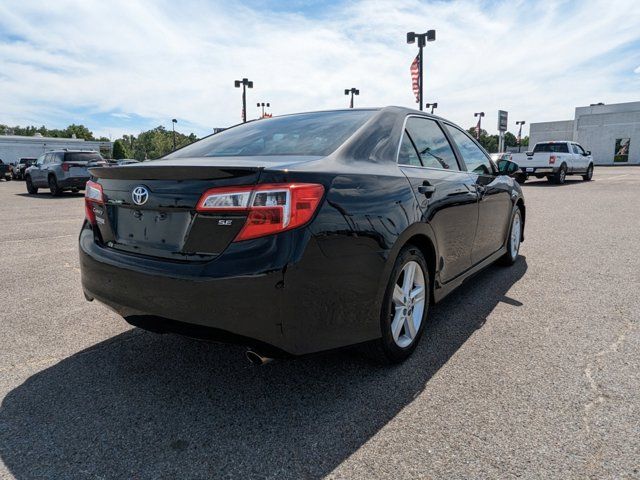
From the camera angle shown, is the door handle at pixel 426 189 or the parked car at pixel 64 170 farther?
the parked car at pixel 64 170

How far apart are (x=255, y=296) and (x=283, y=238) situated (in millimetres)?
280

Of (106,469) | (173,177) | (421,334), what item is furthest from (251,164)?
(421,334)

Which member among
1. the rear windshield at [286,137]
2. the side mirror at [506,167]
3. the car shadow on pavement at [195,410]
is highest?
the rear windshield at [286,137]

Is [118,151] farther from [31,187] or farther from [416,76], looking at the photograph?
[416,76]

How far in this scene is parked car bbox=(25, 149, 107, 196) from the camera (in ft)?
52.3

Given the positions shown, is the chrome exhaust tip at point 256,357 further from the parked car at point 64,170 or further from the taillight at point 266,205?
the parked car at point 64,170

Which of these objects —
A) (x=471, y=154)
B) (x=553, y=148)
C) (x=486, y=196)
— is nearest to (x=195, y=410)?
(x=486, y=196)

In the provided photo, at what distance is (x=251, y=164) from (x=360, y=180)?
22.4 inches

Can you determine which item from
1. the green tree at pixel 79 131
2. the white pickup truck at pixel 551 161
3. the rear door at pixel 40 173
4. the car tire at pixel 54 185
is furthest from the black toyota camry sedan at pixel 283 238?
the green tree at pixel 79 131

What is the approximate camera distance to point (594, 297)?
407cm

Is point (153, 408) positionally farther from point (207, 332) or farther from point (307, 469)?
point (307, 469)

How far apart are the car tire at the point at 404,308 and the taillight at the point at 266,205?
0.78 meters

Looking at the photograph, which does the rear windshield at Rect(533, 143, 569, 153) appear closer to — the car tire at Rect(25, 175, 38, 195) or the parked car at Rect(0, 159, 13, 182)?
the car tire at Rect(25, 175, 38, 195)

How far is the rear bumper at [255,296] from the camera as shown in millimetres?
1971
